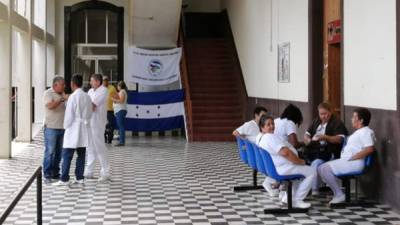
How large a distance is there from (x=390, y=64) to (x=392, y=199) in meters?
1.49

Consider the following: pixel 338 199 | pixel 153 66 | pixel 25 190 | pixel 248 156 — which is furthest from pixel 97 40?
pixel 25 190

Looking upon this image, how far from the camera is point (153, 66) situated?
53.8ft

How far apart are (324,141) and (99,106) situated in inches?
127

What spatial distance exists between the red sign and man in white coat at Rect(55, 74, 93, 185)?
12.1 ft

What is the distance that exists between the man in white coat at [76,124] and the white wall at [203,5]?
1175 cm

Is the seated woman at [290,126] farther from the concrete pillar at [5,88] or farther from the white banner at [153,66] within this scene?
the white banner at [153,66]

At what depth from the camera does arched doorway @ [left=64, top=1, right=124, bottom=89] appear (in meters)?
19.1

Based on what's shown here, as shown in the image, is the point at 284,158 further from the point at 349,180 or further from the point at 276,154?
the point at 349,180

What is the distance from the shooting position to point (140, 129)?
615 inches

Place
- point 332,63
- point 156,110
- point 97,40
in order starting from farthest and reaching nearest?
1. point 97,40
2. point 156,110
3. point 332,63

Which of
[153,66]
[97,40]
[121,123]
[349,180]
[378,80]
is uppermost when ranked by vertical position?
Result: [97,40]

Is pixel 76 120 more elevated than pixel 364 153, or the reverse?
pixel 76 120

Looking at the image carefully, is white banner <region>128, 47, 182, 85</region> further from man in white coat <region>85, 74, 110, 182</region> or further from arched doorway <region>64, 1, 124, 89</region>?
man in white coat <region>85, 74, 110, 182</region>

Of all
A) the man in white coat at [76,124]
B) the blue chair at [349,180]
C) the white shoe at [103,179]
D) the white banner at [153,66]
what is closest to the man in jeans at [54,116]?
the man in white coat at [76,124]
